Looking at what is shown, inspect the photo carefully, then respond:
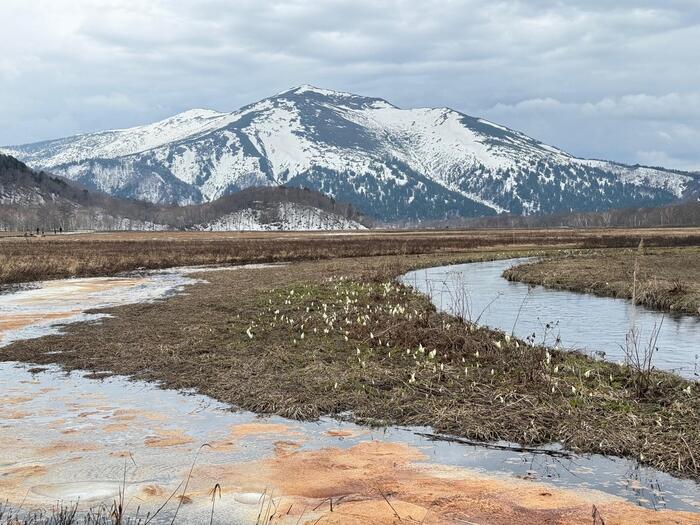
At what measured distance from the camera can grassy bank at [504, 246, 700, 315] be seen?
33.0 m

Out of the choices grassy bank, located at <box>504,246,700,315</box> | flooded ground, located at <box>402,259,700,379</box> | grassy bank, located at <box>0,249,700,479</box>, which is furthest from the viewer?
grassy bank, located at <box>504,246,700,315</box>

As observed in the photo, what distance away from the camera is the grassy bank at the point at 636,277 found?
33.0 meters

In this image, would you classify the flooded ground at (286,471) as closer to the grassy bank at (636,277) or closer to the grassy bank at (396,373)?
the grassy bank at (396,373)

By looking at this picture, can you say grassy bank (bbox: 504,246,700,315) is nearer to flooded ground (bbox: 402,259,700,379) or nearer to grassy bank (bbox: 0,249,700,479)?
flooded ground (bbox: 402,259,700,379)

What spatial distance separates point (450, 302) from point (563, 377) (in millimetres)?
16795

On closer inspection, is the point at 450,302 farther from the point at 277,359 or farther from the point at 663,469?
the point at 663,469

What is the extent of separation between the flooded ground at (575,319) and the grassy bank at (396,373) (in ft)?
6.83

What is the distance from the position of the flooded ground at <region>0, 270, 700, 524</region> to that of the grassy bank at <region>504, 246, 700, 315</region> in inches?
585

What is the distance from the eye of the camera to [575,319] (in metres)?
28.5

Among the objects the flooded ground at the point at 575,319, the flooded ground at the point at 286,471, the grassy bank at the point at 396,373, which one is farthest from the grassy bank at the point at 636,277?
the flooded ground at the point at 286,471

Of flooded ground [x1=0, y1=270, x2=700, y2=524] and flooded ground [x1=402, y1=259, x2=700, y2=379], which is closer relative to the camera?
flooded ground [x1=0, y1=270, x2=700, y2=524]

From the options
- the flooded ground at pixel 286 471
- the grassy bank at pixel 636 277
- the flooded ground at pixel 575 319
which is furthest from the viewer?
the grassy bank at pixel 636 277

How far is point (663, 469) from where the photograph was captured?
1144cm

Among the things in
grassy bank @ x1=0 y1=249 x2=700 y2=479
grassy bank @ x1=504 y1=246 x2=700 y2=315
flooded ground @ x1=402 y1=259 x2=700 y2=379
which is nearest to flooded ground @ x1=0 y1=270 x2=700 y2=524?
grassy bank @ x1=0 y1=249 x2=700 y2=479
